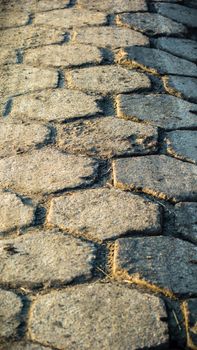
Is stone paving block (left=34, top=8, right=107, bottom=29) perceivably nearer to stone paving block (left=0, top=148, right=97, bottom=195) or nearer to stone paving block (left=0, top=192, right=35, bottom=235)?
stone paving block (left=0, top=148, right=97, bottom=195)

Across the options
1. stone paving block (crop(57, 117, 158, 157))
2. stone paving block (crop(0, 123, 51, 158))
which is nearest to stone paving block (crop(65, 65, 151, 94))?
stone paving block (crop(57, 117, 158, 157))

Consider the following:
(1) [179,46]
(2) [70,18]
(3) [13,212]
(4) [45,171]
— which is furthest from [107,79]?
(3) [13,212]

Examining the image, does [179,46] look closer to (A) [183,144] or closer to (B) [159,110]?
(B) [159,110]

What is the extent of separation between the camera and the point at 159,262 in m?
1.67

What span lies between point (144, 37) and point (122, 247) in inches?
68.9

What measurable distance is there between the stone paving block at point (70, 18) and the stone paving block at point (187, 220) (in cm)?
172

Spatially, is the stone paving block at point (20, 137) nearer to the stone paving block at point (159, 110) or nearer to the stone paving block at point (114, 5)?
the stone paving block at point (159, 110)

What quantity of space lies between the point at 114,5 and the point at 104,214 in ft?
6.82

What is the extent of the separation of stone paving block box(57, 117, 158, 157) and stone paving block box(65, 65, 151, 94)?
0.28m

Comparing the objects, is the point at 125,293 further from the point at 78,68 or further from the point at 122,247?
the point at 78,68

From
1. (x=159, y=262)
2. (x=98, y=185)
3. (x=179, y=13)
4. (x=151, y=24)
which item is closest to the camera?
(x=159, y=262)

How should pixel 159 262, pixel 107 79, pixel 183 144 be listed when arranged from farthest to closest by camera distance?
pixel 107 79 → pixel 183 144 → pixel 159 262

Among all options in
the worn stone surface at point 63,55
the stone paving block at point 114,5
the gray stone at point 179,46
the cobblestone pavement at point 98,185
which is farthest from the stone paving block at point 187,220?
the stone paving block at point 114,5

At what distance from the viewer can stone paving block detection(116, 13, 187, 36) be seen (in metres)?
3.33
